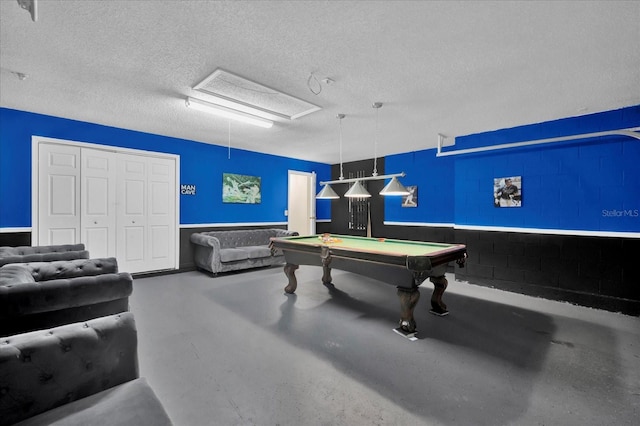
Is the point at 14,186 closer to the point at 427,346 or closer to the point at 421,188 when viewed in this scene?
the point at 427,346

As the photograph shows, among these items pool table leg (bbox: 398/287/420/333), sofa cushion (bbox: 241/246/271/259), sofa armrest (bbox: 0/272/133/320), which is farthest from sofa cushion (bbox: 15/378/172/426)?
sofa cushion (bbox: 241/246/271/259)

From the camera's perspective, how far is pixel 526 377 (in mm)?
2236

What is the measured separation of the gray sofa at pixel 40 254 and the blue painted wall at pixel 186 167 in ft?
2.60

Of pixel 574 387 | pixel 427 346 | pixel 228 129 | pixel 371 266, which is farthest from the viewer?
pixel 228 129

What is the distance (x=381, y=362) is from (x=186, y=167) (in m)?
5.21

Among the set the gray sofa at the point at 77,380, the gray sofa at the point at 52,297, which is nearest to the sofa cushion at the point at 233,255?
the gray sofa at the point at 52,297

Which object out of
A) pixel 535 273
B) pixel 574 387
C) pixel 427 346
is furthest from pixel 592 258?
pixel 427 346

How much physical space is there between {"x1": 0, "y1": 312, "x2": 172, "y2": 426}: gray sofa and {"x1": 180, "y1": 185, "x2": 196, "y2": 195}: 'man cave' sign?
4737 mm

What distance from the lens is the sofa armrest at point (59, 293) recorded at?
1.96 meters

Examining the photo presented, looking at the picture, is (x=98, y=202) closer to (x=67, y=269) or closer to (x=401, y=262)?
(x=67, y=269)

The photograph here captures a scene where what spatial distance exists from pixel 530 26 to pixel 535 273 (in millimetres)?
3731

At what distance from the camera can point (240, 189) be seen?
668 centimetres

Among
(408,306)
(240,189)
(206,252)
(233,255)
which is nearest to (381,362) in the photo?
(408,306)

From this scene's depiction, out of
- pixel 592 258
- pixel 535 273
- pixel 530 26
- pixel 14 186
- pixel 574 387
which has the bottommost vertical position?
pixel 574 387
